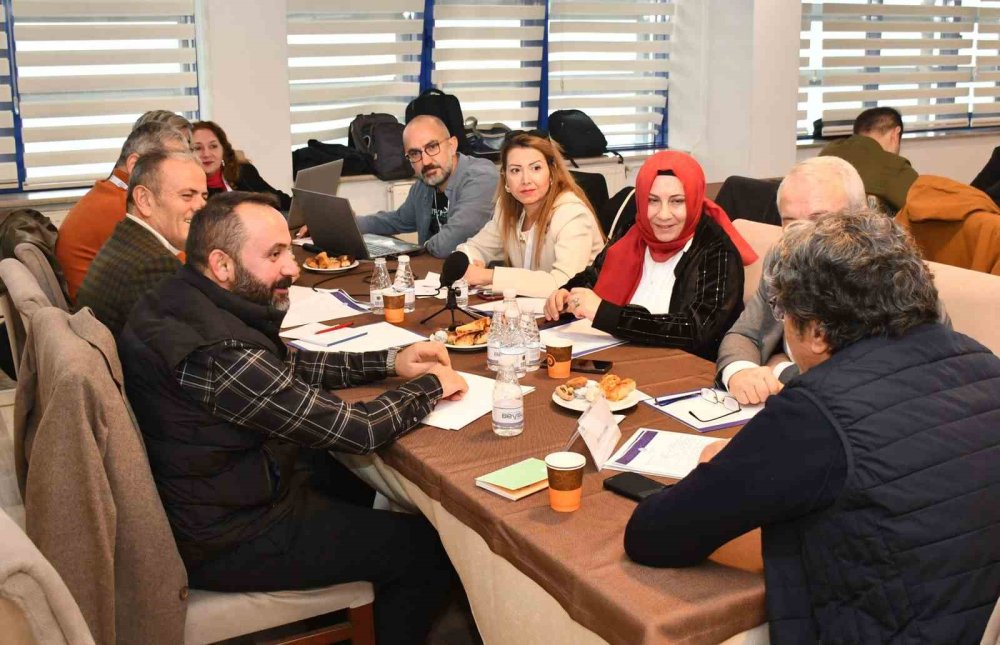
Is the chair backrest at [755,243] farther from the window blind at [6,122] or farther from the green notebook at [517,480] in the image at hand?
the window blind at [6,122]

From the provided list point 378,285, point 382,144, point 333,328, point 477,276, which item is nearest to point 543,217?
point 477,276

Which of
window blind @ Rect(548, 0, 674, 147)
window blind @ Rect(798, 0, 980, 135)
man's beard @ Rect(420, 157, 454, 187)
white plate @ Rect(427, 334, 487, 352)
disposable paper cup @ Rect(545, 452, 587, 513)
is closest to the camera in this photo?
disposable paper cup @ Rect(545, 452, 587, 513)

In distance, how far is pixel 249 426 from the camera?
7.07ft

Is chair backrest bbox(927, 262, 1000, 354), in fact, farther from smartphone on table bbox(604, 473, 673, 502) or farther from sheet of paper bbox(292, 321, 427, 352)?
sheet of paper bbox(292, 321, 427, 352)

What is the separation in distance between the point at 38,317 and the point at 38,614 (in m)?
0.94

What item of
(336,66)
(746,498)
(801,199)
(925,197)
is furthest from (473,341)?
(336,66)

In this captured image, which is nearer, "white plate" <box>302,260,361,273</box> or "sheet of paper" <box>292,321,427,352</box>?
"sheet of paper" <box>292,321,427,352</box>

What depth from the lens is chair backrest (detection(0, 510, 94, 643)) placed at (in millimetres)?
1405

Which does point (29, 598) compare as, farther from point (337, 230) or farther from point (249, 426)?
point (337, 230)

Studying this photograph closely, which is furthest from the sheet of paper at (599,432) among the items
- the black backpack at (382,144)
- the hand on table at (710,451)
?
the black backpack at (382,144)

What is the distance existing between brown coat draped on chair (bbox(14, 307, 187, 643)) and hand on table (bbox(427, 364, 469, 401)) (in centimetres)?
70

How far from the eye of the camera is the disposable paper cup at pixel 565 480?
1.80 meters

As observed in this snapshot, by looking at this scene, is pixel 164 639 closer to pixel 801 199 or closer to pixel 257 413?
pixel 257 413

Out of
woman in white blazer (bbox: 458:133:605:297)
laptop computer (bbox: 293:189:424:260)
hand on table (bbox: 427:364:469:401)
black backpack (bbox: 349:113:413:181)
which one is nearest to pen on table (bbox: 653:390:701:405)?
hand on table (bbox: 427:364:469:401)
